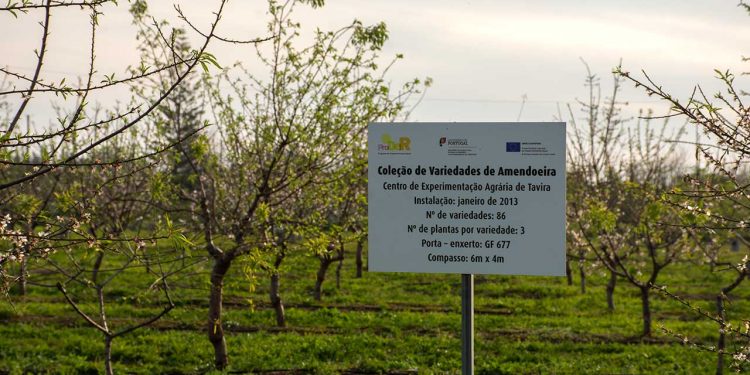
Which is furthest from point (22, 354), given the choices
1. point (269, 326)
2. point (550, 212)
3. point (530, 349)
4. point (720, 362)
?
point (720, 362)

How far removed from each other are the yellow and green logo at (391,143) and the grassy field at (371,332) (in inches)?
86.7

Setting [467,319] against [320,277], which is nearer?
[467,319]

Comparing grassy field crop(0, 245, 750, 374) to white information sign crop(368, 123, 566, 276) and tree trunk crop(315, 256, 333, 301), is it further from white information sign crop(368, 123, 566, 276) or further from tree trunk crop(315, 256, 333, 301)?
white information sign crop(368, 123, 566, 276)

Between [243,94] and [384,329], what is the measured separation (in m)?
5.00

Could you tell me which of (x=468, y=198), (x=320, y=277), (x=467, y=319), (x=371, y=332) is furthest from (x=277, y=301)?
(x=468, y=198)

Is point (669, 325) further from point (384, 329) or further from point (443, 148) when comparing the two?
point (443, 148)

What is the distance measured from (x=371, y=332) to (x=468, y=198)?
743 centimetres

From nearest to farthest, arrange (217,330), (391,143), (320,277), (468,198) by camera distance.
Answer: (468,198) < (391,143) < (217,330) < (320,277)

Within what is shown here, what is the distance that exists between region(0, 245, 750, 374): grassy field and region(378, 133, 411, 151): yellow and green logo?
2202 millimetres

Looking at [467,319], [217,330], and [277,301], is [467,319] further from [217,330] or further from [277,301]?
[277,301]

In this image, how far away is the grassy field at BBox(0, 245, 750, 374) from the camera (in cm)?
1045

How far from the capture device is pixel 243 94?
1058 centimetres

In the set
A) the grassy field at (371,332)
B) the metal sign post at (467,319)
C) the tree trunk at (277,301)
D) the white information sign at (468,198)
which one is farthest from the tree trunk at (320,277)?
the white information sign at (468,198)

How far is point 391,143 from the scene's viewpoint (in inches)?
233
